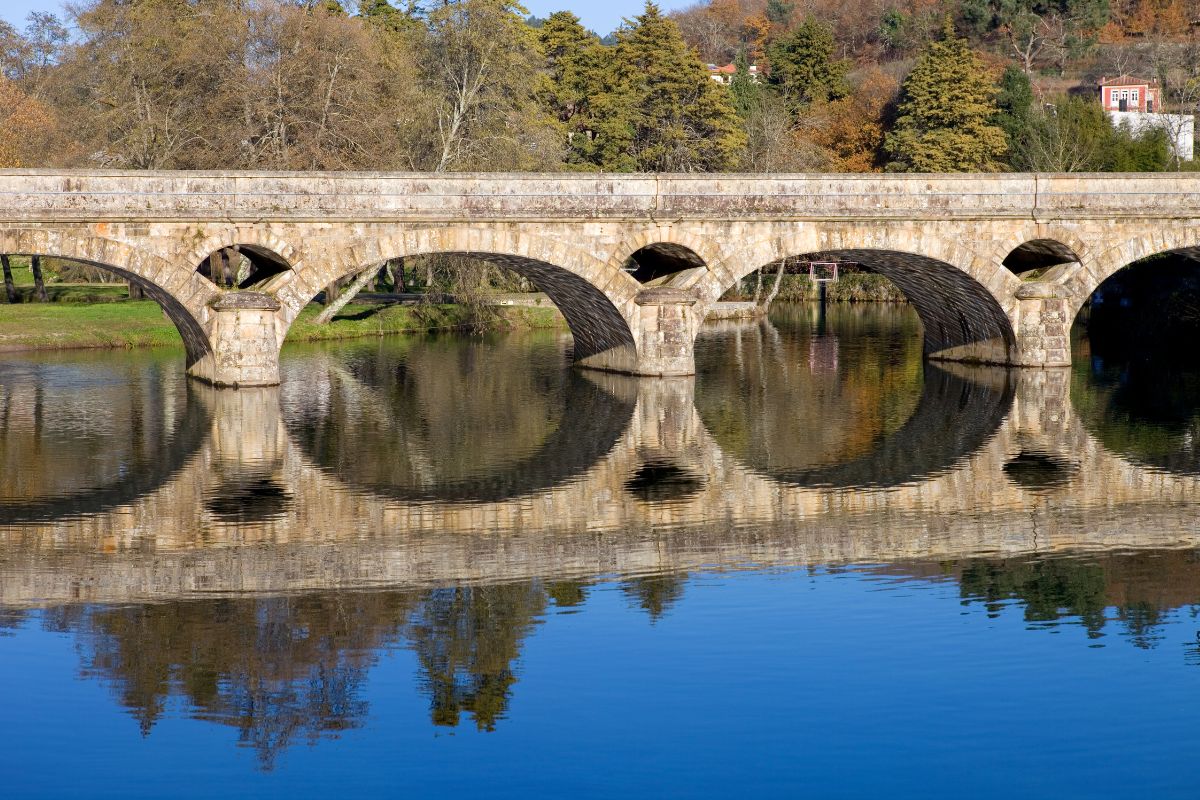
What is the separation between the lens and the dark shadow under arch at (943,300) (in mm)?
39500

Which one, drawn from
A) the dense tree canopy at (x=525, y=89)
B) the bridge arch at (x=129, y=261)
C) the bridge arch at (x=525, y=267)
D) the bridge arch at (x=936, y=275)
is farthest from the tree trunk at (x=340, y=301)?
the bridge arch at (x=936, y=275)

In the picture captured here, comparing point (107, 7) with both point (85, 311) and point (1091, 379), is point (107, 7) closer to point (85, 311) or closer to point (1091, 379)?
point (85, 311)

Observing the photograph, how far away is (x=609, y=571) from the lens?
19.5 m

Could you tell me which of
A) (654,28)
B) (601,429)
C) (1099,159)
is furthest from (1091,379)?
(654,28)

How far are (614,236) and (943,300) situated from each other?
453 inches

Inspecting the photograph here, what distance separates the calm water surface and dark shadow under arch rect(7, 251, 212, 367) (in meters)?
1.23

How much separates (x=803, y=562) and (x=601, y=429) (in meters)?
11.8

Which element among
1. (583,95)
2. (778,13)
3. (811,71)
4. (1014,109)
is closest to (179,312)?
(583,95)

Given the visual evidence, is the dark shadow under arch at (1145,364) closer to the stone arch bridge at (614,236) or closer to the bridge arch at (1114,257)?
the bridge arch at (1114,257)

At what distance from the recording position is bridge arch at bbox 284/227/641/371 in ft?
114

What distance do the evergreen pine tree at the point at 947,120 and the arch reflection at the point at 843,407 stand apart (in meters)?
24.8

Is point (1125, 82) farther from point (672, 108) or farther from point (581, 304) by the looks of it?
point (581, 304)

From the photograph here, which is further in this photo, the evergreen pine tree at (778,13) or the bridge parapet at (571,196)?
the evergreen pine tree at (778,13)

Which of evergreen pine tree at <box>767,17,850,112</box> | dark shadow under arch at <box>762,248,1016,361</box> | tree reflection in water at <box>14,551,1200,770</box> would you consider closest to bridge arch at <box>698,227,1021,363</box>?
dark shadow under arch at <box>762,248,1016,361</box>
